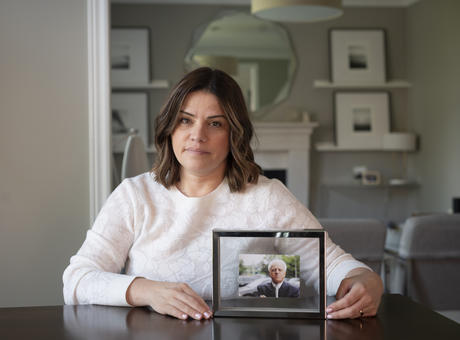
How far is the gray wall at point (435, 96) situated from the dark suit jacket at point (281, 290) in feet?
16.8

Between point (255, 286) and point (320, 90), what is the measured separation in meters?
5.92

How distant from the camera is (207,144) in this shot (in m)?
1.53

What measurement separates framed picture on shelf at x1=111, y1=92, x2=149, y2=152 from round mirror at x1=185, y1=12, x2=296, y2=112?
69cm

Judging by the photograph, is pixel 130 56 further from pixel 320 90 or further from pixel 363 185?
pixel 363 185

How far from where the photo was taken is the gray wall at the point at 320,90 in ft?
22.4

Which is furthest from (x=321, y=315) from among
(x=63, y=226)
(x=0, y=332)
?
(x=63, y=226)

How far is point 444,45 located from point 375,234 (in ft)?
14.0

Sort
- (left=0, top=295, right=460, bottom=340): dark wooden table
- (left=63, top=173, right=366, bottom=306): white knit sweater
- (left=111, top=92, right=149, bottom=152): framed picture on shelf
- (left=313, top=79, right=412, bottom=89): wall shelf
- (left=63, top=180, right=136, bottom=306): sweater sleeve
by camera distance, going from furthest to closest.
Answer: (left=313, top=79, right=412, bottom=89): wall shelf
(left=111, top=92, right=149, bottom=152): framed picture on shelf
(left=63, top=173, right=366, bottom=306): white knit sweater
(left=63, top=180, right=136, bottom=306): sweater sleeve
(left=0, top=295, right=460, bottom=340): dark wooden table

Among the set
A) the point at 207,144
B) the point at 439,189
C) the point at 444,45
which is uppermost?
the point at 444,45

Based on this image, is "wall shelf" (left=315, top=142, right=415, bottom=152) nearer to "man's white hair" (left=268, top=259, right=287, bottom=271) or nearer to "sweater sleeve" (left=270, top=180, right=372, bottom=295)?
"sweater sleeve" (left=270, top=180, right=372, bottom=295)

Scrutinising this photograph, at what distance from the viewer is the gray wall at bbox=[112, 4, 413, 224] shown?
684 cm

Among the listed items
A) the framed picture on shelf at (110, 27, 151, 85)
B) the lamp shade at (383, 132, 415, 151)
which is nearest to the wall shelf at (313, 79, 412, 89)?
the lamp shade at (383, 132, 415, 151)

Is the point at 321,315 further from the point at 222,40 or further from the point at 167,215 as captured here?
the point at 222,40

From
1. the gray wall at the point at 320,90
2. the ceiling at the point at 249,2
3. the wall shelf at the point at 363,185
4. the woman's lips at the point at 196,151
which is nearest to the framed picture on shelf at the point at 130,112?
the gray wall at the point at 320,90
